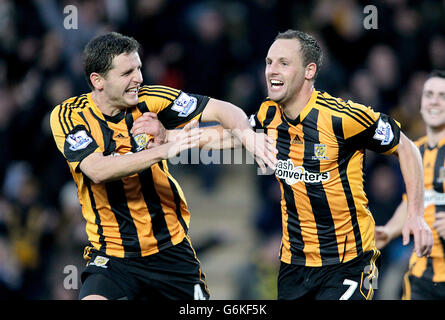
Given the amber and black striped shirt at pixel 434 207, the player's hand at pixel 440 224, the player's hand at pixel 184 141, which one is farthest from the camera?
the amber and black striped shirt at pixel 434 207

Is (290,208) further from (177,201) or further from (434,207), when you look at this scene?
(434,207)

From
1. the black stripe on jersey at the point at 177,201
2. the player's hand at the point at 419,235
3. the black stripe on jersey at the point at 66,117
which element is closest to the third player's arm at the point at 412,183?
the player's hand at the point at 419,235

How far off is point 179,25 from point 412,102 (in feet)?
10.7

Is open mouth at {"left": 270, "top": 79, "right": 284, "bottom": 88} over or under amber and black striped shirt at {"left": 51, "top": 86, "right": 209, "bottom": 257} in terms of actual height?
over

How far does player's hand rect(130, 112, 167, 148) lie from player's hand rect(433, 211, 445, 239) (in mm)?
2263

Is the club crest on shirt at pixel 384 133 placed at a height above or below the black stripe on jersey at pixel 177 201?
above

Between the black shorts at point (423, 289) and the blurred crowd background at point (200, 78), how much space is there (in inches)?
76.7

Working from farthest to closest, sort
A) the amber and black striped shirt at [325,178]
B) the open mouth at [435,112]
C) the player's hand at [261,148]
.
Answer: the open mouth at [435,112] → the amber and black striped shirt at [325,178] → the player's hand at [261,148]

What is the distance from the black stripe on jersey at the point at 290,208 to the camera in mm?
5004

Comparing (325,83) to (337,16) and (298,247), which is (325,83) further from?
(298,247)

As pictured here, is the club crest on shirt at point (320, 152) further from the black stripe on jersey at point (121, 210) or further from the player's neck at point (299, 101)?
the black stripe on jersey at point (121, 210)

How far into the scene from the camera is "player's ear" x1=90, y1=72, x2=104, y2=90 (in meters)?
4.95

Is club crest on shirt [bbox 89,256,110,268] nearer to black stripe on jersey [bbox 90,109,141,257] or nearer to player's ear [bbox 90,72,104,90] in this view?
black stripe on jersey [bbox 90,109,141,257]

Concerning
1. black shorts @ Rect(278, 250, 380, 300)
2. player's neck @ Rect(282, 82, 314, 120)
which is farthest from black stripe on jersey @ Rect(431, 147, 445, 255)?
player's neck @ Rect(282, 82, 314, 120)
